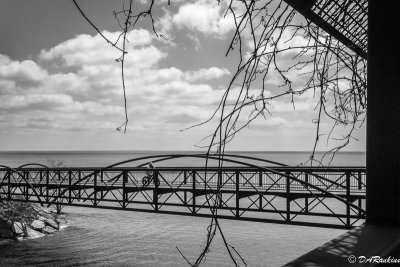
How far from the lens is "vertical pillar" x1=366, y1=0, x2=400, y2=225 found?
4.87ft

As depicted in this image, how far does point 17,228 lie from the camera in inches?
1196

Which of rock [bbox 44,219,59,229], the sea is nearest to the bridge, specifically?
the sea

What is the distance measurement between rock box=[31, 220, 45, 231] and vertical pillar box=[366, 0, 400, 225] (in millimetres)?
35449

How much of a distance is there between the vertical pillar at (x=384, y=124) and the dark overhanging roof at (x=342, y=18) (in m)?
0.61

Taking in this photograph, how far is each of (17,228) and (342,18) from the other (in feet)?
110

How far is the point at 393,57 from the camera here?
5.00 feet

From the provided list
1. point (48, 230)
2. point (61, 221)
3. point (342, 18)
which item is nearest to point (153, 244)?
point (48, 230)

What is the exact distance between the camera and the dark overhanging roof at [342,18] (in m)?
2.15

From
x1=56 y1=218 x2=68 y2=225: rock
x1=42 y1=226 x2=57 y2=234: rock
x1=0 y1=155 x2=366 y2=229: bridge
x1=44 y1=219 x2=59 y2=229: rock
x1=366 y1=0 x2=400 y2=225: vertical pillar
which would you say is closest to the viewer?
x1=366 y1=0 x2=400 y2=225: vertical pillar

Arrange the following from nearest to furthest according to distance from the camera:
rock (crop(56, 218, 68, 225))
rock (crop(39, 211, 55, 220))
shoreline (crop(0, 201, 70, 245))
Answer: shoreline (crop(0, 201, 70, 245)) < rock (crop(39, 211, 55, 220)) < rock (crop(56, 218, 68, 225))

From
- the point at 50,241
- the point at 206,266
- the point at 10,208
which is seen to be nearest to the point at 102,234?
the point at 50,241

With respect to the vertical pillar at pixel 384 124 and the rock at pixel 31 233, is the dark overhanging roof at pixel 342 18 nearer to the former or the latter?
the vertical pillar at pixel 384 124

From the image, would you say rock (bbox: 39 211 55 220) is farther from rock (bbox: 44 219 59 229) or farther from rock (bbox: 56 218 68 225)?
rock (bbox: 44 219 59 229)

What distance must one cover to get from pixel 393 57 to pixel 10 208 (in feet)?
119
